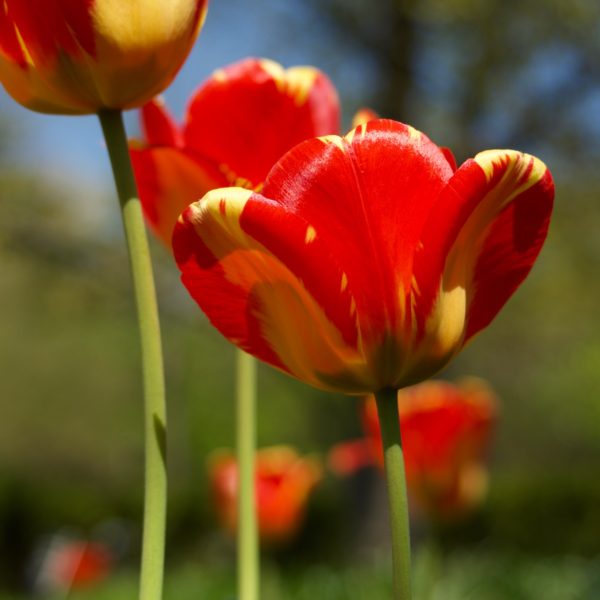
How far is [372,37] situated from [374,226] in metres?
7.73

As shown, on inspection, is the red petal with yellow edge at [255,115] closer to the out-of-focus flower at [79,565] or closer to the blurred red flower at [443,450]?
the blurred red flower at [443,450]

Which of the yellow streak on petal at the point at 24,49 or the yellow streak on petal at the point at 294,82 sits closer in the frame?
the yellow streak on petal at the point at 24,49

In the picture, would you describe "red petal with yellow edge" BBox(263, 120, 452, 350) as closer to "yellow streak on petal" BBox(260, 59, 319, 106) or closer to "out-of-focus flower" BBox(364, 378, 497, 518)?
"yellow streak on petal" BBox(260, 59, 319, 106)

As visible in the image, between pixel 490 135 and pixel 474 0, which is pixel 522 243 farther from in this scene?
pixel 490 135

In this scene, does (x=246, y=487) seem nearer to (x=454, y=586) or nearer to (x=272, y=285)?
(x=272, y=285)

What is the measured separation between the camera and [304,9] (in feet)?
26.5

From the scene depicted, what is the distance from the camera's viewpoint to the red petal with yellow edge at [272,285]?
48 centimetres

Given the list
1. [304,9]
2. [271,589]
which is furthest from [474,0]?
[271,589]

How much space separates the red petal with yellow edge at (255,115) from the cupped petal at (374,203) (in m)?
0.30

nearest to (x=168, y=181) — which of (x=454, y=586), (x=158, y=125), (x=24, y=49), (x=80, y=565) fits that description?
(x=158, y=125)

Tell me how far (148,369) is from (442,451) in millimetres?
1404

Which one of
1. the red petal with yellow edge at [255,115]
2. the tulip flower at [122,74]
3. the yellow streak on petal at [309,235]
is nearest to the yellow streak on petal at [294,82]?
the red petal with yellow edge at [255,115]

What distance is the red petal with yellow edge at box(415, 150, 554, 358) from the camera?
493 mm

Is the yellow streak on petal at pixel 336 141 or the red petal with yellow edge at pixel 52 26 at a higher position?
the red petal with yellow edge at pixel 52 26
